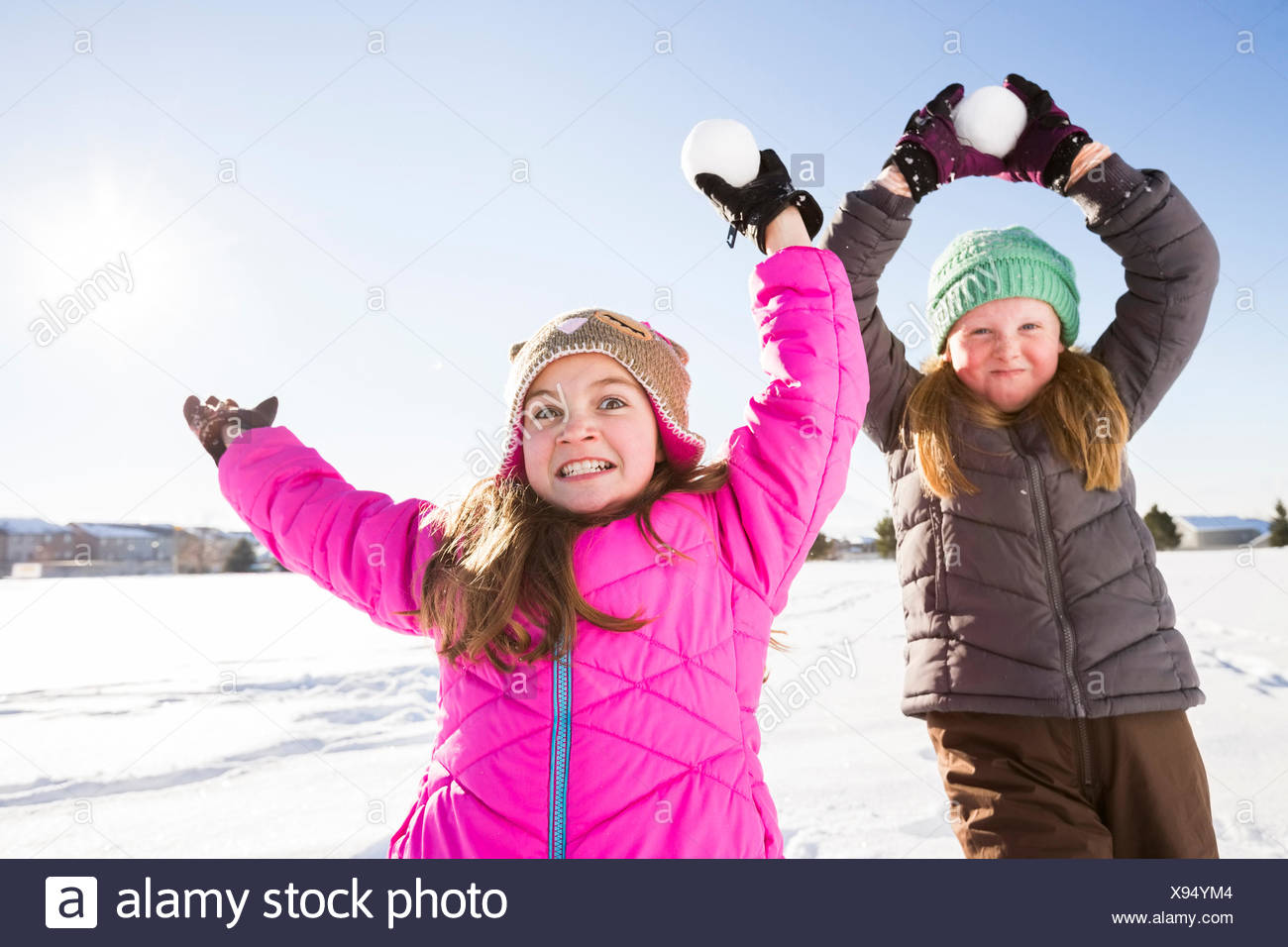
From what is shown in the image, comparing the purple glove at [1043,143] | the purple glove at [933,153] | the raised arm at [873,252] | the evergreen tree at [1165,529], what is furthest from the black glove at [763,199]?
the evergreen tree at [1165,529]

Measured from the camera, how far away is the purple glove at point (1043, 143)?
2.04m

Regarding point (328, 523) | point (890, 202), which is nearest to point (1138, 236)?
point (890, 202)

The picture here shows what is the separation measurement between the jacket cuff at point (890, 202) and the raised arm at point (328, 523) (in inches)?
49.0

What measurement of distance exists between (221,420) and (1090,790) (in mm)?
2091

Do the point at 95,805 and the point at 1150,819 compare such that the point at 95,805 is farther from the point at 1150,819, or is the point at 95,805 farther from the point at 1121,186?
the point at 1121,186

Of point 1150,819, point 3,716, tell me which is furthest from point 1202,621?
point 3,716

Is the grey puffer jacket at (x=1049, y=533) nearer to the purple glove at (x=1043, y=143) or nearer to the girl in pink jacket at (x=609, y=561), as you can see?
the purple glove at (x=1043, y=143)

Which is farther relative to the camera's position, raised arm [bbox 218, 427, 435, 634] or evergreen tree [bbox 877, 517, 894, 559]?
evergreen tree [bbox 877, 517, 894, 559]

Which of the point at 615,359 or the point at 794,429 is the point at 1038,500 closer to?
the point at 794,429

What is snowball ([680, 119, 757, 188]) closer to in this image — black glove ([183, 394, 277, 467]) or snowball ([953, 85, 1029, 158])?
snowball ([953, 85, 1029, 158])

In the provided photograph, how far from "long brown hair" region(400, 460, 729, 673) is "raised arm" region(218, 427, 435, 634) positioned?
0.07 m

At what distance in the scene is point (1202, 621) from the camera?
5.87 meters

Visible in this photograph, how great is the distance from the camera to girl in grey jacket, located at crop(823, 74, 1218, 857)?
183 centimetres

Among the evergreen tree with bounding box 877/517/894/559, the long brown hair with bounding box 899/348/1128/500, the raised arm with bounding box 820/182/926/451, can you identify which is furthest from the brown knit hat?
the evergreen tree with bounding box 877/517/894/559
